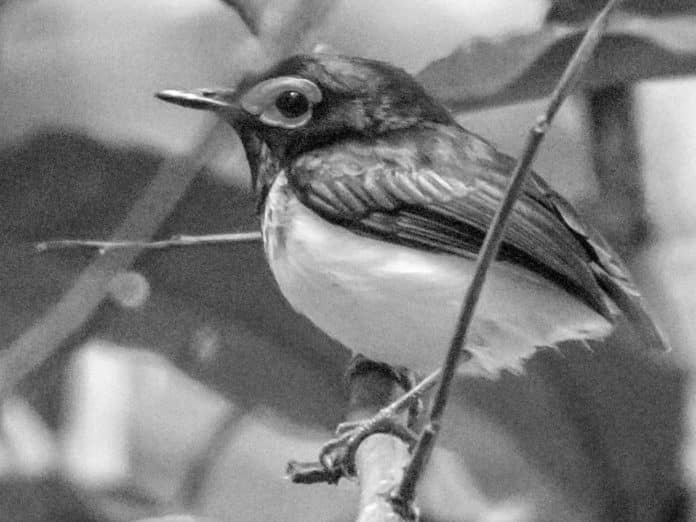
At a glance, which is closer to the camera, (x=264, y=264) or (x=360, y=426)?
(x=360, y=426)

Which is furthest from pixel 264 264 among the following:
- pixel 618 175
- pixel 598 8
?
pixel 598 8

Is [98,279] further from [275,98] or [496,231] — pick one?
[496,231]

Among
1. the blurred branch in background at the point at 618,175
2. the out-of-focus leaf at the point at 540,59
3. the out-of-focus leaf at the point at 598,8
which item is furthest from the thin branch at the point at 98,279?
the blurred branch in background at the point at 618,175

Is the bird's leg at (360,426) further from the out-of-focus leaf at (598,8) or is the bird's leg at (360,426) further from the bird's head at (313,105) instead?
the out-of-focus leaf at (598,8)

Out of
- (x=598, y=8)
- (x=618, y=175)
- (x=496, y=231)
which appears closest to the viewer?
(x=496, y=231)

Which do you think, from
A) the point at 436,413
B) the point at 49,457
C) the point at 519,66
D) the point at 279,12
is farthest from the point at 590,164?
the point at 436,413

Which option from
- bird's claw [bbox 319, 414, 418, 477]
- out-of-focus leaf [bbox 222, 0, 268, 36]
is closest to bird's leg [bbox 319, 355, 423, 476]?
bird's claw [bbox 319, 414, 418, 477]
